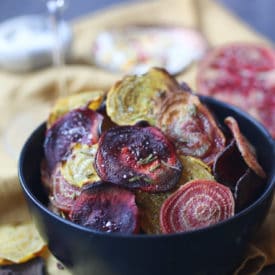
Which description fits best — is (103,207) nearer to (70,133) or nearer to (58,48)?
Answer: (70,133)

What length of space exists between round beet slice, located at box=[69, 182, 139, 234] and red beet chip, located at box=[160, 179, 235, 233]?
3 centimetres

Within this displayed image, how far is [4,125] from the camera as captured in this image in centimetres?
90

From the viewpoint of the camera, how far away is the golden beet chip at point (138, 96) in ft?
1.98

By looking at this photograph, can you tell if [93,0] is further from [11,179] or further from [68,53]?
[11,179]

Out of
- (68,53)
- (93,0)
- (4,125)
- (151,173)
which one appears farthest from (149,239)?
(93,0)

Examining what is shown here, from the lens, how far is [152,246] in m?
0.50

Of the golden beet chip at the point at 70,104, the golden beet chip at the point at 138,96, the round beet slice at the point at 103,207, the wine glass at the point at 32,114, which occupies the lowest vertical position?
the wine glass at the point at 32,114

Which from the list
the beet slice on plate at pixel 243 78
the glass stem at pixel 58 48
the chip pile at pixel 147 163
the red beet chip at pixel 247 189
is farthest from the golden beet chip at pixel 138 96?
the glass stem at pixel 58 48

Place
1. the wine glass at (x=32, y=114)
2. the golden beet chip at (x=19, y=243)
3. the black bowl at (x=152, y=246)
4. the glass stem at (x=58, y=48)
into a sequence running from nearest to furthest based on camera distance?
the black bowl at (x=152, y=246), the golden beet chip at (x=19, y=243), the wine glass at (x=32, y=114), the glass stem at (x=58, y=48)

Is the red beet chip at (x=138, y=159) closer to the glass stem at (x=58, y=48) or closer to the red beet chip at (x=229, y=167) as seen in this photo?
the red beet chip at (x=229, y=167)

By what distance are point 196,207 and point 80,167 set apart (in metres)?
0.11

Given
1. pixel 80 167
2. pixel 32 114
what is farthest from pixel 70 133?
pixel 32 114

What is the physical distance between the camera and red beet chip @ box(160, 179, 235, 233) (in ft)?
1.75

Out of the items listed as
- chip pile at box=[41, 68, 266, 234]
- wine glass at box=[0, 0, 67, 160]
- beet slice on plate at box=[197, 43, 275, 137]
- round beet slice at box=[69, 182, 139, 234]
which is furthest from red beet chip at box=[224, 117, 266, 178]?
wine glass at box=[0, 0, 67, 160]
